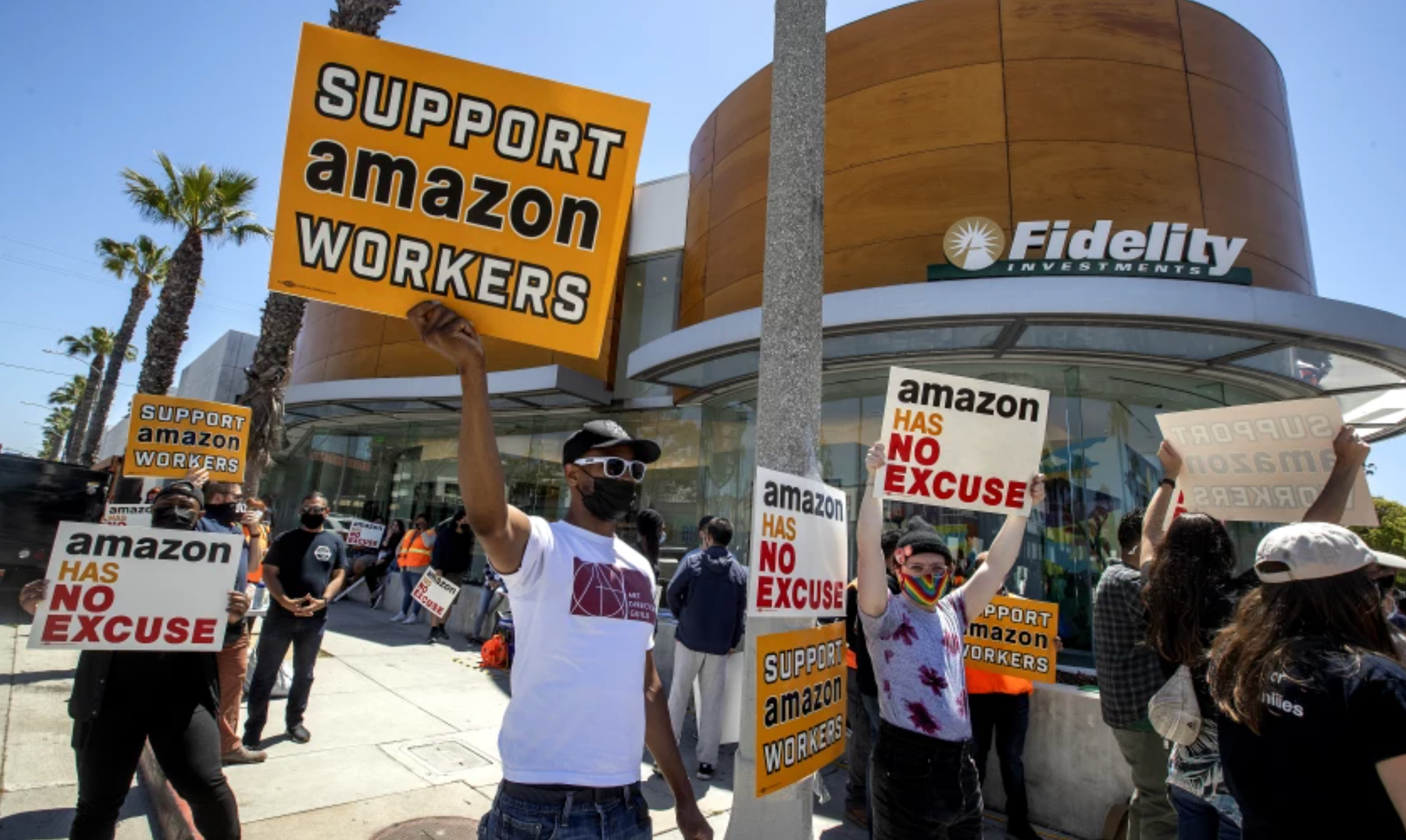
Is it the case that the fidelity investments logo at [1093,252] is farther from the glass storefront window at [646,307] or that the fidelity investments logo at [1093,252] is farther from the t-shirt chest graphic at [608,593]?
the t-shirt chest graphic at [608,593]

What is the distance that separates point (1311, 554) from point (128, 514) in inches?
424

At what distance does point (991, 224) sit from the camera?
32.1 feet

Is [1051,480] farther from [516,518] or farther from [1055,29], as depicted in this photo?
[516,518]

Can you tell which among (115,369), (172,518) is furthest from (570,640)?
(115,369)

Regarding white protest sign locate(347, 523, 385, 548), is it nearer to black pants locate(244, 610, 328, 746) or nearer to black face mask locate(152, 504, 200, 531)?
black pants locate(244, 610, 328, 746)

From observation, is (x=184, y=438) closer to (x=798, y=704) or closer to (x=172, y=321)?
(x=798, y=704)

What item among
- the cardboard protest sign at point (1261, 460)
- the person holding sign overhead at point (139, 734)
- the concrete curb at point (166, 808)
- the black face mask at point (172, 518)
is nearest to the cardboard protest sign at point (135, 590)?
the person holding sign overhead at point (139, 734)

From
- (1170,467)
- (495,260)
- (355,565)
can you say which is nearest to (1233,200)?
(1170,467)

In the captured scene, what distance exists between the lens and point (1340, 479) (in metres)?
3.79

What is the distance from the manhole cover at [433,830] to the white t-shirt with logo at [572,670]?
9.39 feet

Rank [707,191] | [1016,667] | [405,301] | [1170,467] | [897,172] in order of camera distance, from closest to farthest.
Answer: [405,301] < [1170,467] < [1016,667] < [897,172] < [707,191]

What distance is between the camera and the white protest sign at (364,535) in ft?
44.8

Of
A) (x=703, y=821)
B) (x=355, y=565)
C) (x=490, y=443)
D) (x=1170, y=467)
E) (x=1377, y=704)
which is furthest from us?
(x=355, y=565)

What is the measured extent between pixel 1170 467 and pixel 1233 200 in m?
7.39
